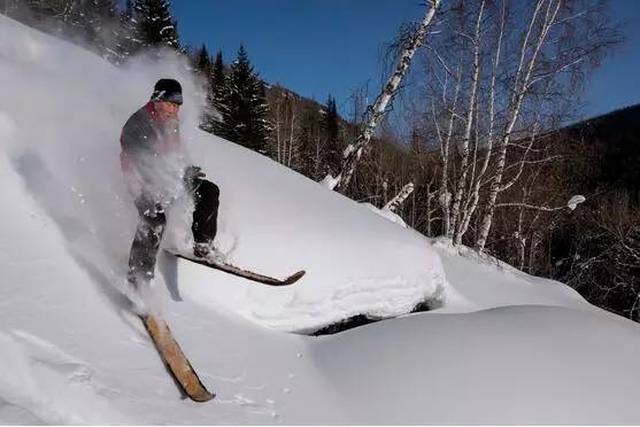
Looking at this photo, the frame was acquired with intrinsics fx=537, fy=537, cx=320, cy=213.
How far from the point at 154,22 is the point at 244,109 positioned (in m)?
6.68

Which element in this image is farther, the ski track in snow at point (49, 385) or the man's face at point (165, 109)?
the man's face at point (165, 109)

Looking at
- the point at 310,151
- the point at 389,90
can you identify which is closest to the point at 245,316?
the point at 389,90

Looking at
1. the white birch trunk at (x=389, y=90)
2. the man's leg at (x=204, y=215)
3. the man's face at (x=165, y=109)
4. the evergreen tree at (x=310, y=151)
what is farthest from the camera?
the evergreen tree at (x=310, y=151)

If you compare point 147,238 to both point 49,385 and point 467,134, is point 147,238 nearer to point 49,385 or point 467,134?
point 49,385

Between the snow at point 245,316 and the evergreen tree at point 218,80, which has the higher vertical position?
the evergreen tree at point 218,80

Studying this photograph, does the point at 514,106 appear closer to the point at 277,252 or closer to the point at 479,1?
the point at 479,1

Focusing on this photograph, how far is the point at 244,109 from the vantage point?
30906mm

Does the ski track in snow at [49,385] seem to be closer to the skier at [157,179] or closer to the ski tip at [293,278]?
the skier at [157,179]

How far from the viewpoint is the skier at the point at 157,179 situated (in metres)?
3.99

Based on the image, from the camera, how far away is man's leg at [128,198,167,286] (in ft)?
12.9

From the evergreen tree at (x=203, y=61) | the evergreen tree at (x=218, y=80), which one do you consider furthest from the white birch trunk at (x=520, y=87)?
the evergreen tree at (x=203, y=61)

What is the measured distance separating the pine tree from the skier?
24.0 meters

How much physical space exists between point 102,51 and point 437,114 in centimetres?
1603

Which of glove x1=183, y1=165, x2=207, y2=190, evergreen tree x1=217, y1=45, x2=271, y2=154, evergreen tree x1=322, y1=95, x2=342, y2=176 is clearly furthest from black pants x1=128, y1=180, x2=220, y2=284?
evergreen tree x1=322, y1=95, x2=342, y2=176
